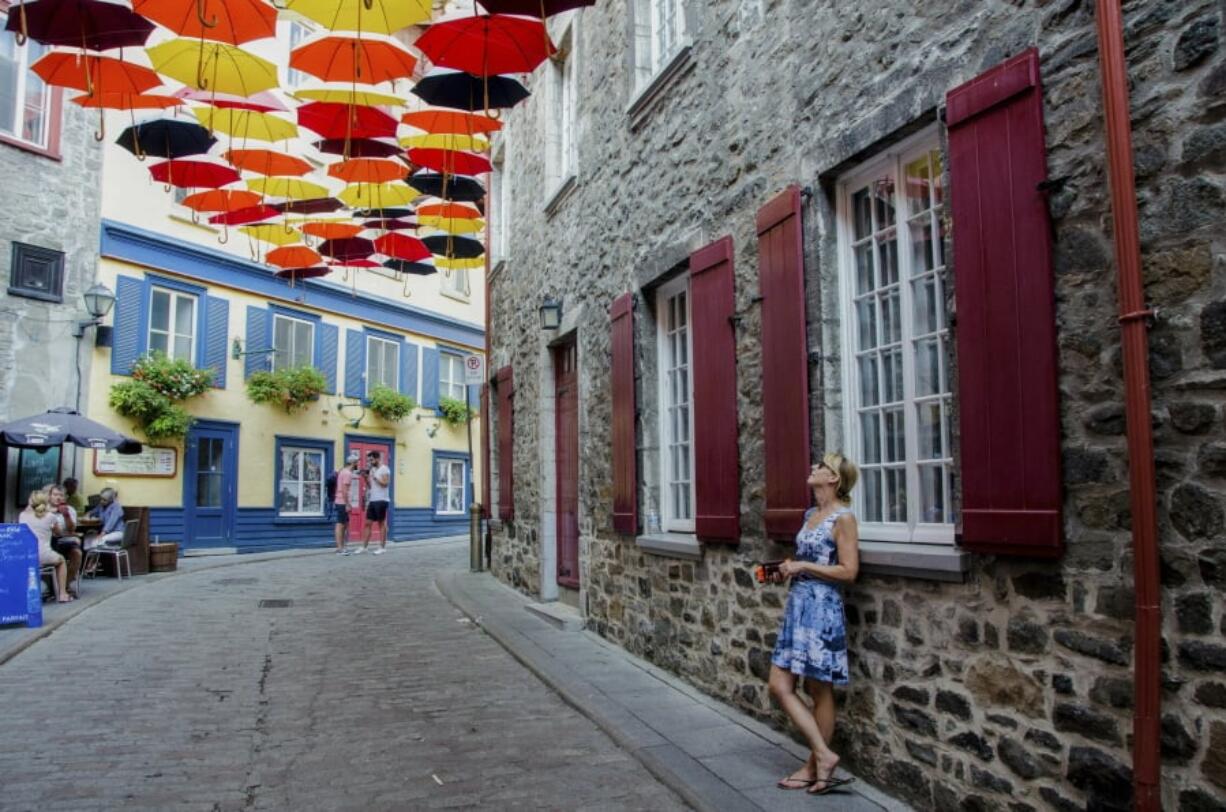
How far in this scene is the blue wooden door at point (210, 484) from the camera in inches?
674

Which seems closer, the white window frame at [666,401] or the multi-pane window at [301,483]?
the white window frame at [666,401]

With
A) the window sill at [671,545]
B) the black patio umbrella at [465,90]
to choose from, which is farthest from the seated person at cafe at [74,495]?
the window sill at [671,545]

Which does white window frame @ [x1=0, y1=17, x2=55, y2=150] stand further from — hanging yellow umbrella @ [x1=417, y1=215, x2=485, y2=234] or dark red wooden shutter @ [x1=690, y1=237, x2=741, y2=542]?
dark red wooden shutter @ [x1=690, y1=237, x2=741, y2=542]

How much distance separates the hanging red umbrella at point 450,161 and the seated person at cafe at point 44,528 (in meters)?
5.48

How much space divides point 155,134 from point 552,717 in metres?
7.70

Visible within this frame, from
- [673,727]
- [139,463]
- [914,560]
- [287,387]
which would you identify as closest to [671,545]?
[673,727]

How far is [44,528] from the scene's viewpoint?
34.6 ft

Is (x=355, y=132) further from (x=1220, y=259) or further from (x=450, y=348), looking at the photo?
(x=450, y=348)

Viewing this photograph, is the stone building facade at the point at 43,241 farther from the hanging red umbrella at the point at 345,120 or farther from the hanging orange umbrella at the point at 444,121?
the hanging orange umbrella at the point at 444,121

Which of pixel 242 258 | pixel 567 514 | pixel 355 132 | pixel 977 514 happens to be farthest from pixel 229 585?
pixel 977 514

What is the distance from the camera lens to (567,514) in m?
10.6

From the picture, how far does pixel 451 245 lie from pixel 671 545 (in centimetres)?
819

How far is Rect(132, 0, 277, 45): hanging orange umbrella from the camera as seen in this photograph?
768 cm

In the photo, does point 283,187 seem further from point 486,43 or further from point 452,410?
point 452,410
